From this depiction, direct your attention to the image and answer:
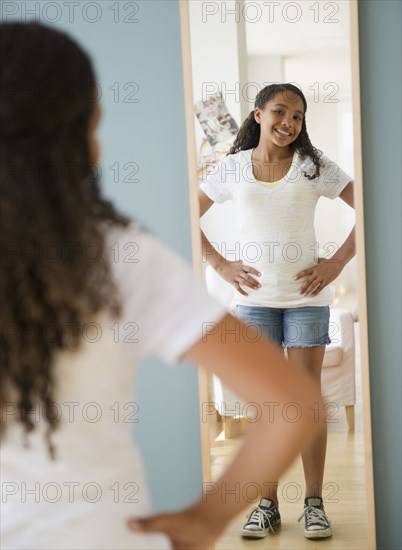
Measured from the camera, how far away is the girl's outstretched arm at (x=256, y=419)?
866 mm

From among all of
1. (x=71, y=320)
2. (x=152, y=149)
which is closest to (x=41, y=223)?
(x=71, y=320)

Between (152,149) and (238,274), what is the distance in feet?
1.52

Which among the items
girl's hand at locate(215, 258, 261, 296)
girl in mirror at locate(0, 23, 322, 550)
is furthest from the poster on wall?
girl in mirror at locate(0, 23, 322, 550)

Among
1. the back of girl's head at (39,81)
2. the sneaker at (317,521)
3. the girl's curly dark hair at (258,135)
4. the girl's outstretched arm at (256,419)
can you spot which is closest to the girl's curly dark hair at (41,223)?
the back of girl's head at (39,81)

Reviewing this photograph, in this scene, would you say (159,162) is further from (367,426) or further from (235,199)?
(367,426)

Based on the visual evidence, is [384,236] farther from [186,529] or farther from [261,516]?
[186,529]

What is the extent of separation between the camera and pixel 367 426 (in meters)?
2.33

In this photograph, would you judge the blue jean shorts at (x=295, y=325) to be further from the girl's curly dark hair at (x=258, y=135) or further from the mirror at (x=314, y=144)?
the girl's curly dark hair at (x=258, y=135)

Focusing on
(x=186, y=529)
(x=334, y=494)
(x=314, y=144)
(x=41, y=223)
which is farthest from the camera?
(x=334, y=494)

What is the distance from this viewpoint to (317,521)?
7.80 feet

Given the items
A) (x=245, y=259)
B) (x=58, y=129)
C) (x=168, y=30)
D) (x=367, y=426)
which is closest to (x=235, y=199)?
(x=245, y=259)

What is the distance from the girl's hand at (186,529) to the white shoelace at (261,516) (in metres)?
1.54

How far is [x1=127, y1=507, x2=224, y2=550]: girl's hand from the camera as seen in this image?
2.93 feet

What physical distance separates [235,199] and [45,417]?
159 centimetres
